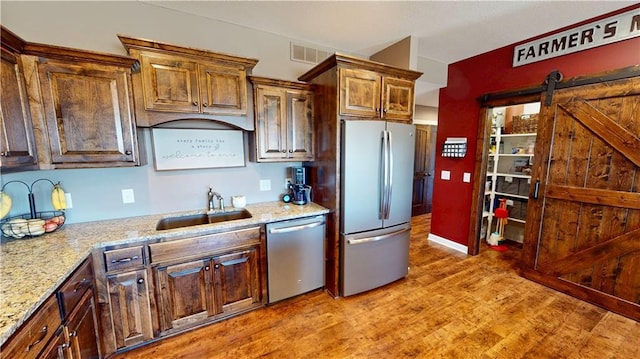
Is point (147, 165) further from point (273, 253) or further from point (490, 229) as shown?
point (490, 229)

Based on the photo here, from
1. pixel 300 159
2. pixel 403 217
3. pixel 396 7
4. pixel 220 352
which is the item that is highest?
pixel 396 7

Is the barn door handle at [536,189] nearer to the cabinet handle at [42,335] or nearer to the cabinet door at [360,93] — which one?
the cabinet door at [360,93]

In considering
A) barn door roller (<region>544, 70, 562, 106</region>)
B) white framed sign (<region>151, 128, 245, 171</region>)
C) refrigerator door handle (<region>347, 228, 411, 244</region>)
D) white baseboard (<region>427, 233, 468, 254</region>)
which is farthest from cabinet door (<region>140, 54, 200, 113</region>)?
white baseboard (<region>427, 233, 468, 254</region>)

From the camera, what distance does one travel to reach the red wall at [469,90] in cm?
234

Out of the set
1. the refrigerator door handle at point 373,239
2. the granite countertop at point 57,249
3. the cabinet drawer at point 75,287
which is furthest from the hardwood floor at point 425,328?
the granite countertop at point 57,249

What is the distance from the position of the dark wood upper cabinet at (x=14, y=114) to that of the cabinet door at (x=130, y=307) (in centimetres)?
91

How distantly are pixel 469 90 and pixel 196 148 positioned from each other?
348cm

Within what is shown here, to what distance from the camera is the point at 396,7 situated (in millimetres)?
2182

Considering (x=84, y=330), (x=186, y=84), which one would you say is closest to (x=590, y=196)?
(x=186, y=84)

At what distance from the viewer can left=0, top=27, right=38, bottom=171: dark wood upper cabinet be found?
1.40m

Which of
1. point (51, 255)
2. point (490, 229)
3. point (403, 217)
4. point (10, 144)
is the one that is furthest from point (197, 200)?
point (490, 229)

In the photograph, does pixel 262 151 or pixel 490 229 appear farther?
pixel 490 229

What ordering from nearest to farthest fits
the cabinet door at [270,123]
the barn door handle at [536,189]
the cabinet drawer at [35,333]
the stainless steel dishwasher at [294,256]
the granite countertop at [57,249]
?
the cabinet drawer at [35,333], the granite countertop at [57,249], the stainless steel dishwasher at [294,256], the cabinet door at [270,123], the barn door handle at [536,189]

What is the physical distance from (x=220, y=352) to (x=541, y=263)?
331cm
